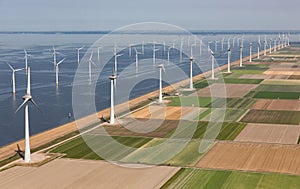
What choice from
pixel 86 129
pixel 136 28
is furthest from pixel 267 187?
pixel 86 129

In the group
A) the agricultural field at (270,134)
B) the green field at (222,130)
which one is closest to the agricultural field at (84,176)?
the green field at (222,130)

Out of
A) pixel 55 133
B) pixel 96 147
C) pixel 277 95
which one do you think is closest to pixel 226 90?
pixel 277 95

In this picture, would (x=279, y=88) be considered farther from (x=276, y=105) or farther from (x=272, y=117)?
(x=272, y=117)

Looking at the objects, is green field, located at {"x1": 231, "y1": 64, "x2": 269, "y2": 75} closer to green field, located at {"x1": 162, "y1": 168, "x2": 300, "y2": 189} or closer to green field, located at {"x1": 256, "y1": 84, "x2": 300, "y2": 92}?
green field, located at {"x1": 256, "y1": 84, "x2": 300, "y2": 92}

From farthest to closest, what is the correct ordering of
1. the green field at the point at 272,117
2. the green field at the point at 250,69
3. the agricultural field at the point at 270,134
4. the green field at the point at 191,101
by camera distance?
the green field at the point at 250,69, the green field at the point at 191,101, the green field at the point at 272,117, the agricultural field at the point at 270,134

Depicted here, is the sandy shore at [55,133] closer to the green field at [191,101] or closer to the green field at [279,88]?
the green field at [191,101]
